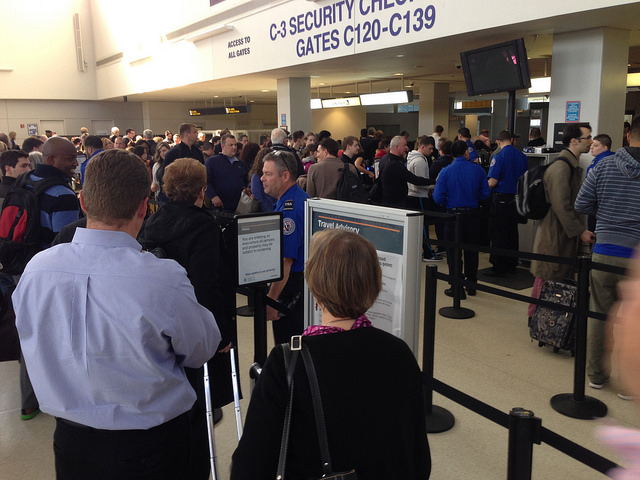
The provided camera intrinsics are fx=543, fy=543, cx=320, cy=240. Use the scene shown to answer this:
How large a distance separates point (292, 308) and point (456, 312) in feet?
8.94

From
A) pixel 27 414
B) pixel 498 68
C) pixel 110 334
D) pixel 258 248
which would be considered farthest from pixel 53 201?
pixel 498 68

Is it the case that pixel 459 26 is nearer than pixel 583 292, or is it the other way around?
pixel 583 292

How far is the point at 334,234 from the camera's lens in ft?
5.25

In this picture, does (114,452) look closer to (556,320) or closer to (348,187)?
(556,320)

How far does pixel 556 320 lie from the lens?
14.8 ft

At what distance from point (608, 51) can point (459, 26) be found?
6.10ft

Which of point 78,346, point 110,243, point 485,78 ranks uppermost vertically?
point 485,78

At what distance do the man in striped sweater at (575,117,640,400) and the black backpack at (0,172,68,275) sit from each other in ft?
11.9

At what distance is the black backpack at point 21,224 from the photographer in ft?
11.5

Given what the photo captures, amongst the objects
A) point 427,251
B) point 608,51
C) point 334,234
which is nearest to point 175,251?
point 334,234

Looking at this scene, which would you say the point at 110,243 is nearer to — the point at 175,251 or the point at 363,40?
the point at 175,251

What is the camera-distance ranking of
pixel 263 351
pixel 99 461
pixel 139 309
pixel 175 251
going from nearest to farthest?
pixel 139 309 → pixel 99 461 → pixel 175 251 → pixel 263 351

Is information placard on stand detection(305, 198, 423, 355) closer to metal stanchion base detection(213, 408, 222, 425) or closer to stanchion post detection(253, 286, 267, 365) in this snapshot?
stanchion post detection(253, 286, 267, 365)

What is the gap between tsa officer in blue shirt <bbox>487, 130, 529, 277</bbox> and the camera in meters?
6.89
